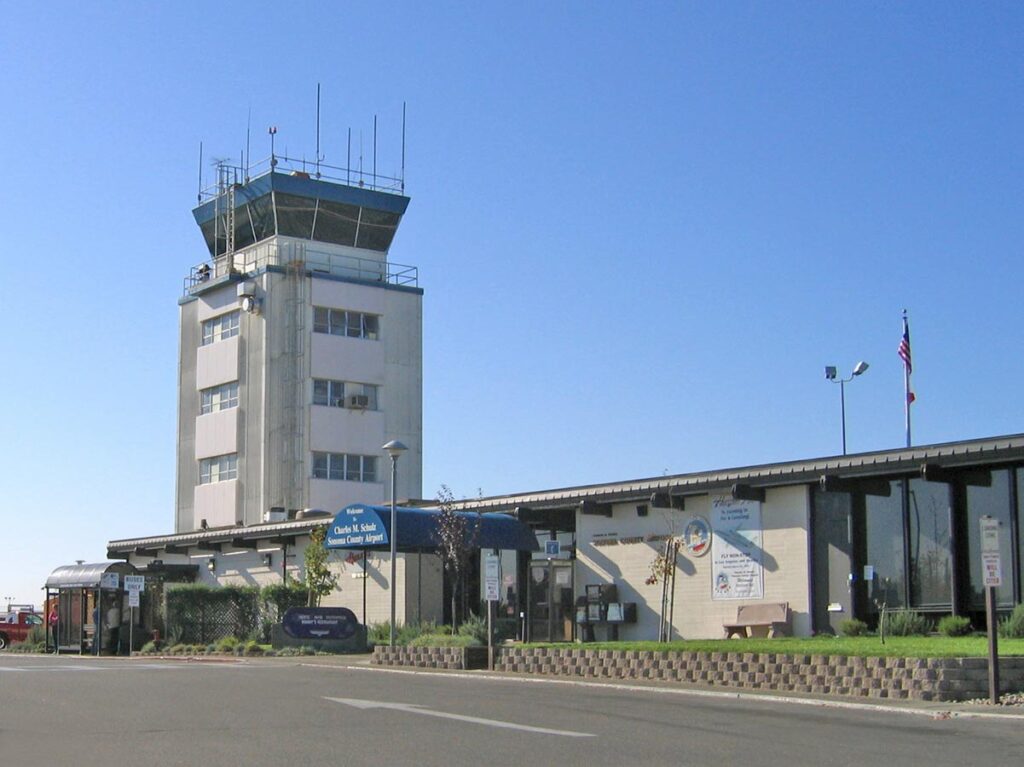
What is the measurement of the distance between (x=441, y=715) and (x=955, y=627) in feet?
47.4

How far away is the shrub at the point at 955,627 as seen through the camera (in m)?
27.0

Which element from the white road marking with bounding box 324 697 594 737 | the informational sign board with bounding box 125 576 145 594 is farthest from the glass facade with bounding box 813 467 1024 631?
the informational sign board with bounding box 125 576 145 594

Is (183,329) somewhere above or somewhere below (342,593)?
above

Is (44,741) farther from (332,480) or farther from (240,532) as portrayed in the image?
(332,480)

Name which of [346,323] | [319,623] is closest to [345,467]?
[346,323]

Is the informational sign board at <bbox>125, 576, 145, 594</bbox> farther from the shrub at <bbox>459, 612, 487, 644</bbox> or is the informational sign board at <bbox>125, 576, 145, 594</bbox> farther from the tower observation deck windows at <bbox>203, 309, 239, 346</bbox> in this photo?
the tower observation deck windows at <bbox>203, 309, 239, 346</bbox>

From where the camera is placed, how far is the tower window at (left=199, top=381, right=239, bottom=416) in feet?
200

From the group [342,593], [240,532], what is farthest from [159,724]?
[240,532]

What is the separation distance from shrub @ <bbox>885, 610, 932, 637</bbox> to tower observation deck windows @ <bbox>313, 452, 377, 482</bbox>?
35.3m

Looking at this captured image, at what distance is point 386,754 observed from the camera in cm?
1229

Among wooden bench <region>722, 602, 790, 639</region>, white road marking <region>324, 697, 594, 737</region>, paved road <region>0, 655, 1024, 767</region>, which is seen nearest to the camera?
paved road <region>0, 655, 1024, 767</region>

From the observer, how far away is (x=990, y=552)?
18.2 meters

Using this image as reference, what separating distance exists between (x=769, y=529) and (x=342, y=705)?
16.1m

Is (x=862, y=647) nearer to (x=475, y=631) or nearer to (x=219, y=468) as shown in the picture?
(x=475, y=631)
